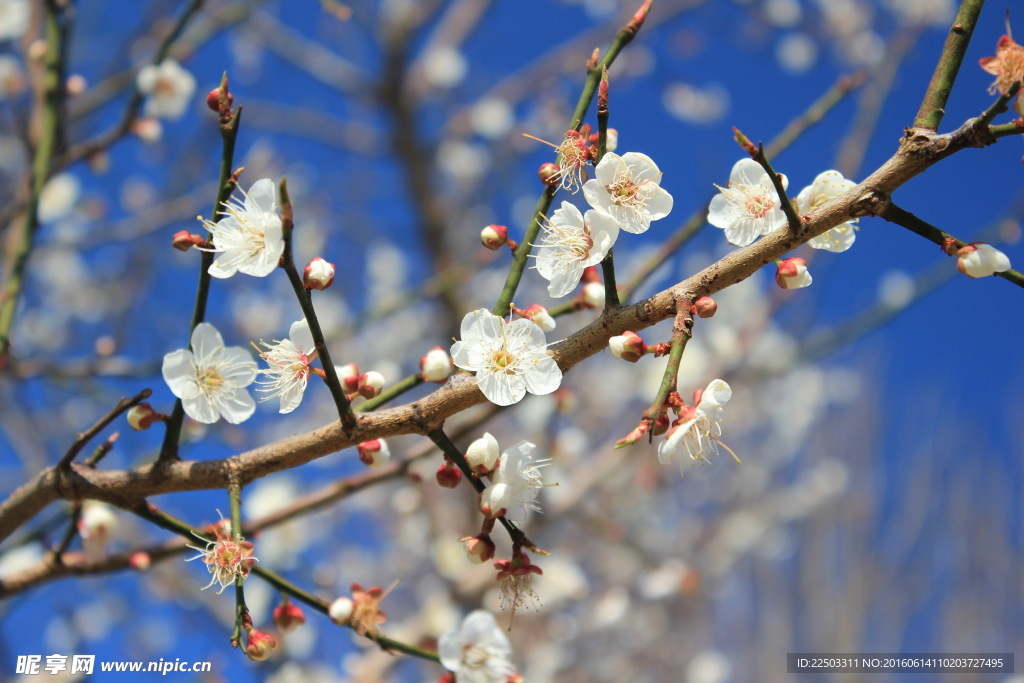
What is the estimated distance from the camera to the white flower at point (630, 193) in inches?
43.1

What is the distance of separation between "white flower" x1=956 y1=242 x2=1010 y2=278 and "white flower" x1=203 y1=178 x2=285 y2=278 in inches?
39.0

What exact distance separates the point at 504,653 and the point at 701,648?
23.9 ft

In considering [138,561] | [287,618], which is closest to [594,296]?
[287,618]

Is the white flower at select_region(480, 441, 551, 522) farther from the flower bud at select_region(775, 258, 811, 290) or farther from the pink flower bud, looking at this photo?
the pink flower bud

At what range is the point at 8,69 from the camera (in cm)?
325

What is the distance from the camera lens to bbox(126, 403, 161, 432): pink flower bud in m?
1.21

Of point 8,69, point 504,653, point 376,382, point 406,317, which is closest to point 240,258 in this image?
point 376,382

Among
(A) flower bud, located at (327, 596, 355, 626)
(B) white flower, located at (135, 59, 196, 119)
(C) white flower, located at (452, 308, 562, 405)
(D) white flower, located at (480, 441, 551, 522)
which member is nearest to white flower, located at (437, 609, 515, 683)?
(A) flower bud, located at (327, 596, 355, 626)

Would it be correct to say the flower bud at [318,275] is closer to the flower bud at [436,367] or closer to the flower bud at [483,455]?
the flower bud at [436,367]

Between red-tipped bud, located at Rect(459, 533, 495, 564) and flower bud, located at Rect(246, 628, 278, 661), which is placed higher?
red-tipped bud, located at Rect(459, 533, 495, 564)

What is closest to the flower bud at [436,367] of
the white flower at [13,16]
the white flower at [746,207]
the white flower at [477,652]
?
the white flower at [746,207]

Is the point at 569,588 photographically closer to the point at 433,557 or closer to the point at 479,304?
the point at 433,557

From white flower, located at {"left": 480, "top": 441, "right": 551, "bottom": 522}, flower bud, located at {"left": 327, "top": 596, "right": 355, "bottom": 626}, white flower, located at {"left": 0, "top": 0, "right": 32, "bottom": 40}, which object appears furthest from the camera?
white flower, located at {"left": 0, "top": 0, "right": 32, "bottom": 40}

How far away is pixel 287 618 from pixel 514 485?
24.8 inches
